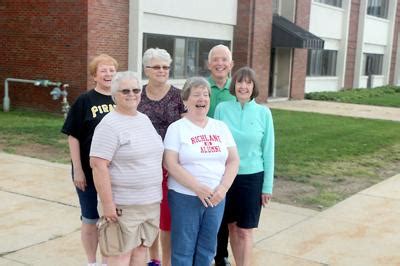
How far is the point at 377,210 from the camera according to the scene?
6.96m

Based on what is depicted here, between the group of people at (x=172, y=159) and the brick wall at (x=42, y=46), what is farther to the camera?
the brick wall at (x=42, y=46)

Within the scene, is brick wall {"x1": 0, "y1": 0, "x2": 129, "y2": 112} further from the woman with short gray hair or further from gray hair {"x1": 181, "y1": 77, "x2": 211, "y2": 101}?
gray hair {"x1": 181, "y1": 77, "x2": 211, "y2": 101}

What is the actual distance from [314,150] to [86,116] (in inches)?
309

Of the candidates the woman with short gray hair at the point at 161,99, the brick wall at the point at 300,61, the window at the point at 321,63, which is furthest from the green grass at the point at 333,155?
the window at the point at 321,63

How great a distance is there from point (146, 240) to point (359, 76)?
30.0 m

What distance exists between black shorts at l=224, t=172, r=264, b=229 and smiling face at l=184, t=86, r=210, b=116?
0.75m

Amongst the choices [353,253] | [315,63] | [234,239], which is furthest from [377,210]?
[315,63]

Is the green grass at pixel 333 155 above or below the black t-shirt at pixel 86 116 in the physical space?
below

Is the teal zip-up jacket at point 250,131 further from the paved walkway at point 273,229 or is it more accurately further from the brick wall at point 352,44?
the brick wall at point 352,44

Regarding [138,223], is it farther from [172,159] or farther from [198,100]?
[198,100]

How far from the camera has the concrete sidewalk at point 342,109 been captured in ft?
64.5

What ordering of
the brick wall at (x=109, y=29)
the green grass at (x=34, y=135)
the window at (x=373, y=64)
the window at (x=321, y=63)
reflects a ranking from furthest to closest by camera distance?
1. the window at (x=373, y=64)
2. the window at (x=321, y=63)
3. the brick wall at (x=109, y=29)
4. the green grass at (x=34, y=135)

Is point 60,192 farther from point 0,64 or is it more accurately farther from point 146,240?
point 0,64

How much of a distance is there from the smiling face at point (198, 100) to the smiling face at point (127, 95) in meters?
0.39
